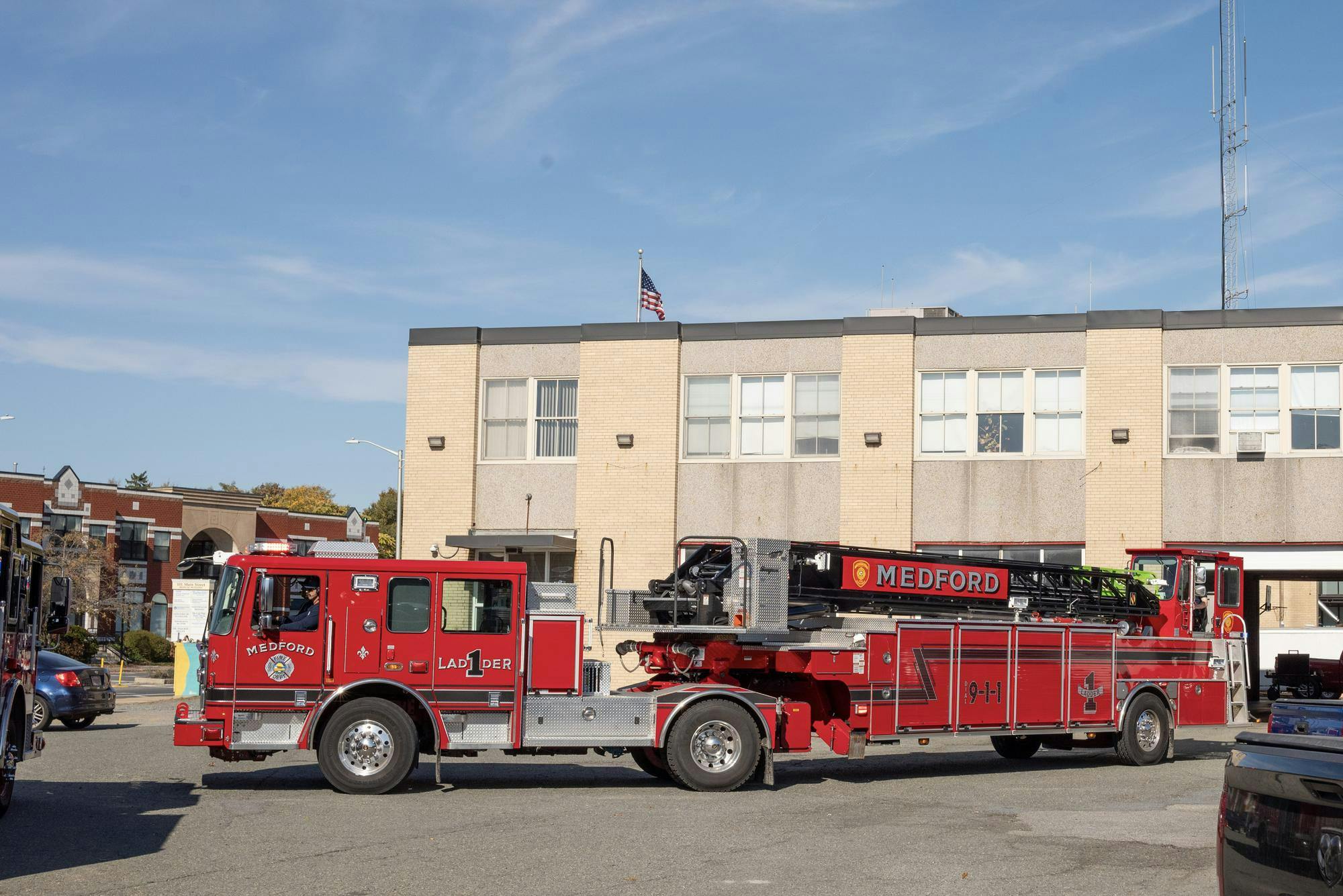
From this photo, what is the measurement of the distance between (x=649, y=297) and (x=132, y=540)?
154 ft

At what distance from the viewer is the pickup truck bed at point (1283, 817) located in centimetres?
510

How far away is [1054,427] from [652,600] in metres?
14.9

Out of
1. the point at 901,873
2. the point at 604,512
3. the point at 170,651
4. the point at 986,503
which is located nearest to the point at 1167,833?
the point at 901,873

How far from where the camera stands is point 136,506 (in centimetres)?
7106

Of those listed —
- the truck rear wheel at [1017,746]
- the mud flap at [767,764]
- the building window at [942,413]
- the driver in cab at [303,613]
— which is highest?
the building window at [942,413]

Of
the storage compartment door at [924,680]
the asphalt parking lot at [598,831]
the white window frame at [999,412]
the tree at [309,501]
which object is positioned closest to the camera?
the asphalt parking lot at [598,831]

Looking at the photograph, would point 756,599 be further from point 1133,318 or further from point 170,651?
point 170,651

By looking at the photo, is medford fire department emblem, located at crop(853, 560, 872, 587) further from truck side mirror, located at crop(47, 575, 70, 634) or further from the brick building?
the brick building

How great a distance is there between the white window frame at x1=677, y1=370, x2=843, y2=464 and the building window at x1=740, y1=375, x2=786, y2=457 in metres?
0.07

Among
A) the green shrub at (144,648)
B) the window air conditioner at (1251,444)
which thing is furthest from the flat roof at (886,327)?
the green shrub at (144,648)

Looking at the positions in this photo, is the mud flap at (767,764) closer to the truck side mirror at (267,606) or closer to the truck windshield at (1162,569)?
the truck side mirror at (267,606)

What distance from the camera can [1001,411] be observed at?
28.3m

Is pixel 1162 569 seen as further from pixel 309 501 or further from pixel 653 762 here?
pixel 309 501

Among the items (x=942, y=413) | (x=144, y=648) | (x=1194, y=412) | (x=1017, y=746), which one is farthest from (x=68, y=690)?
(x=144, y=648)
